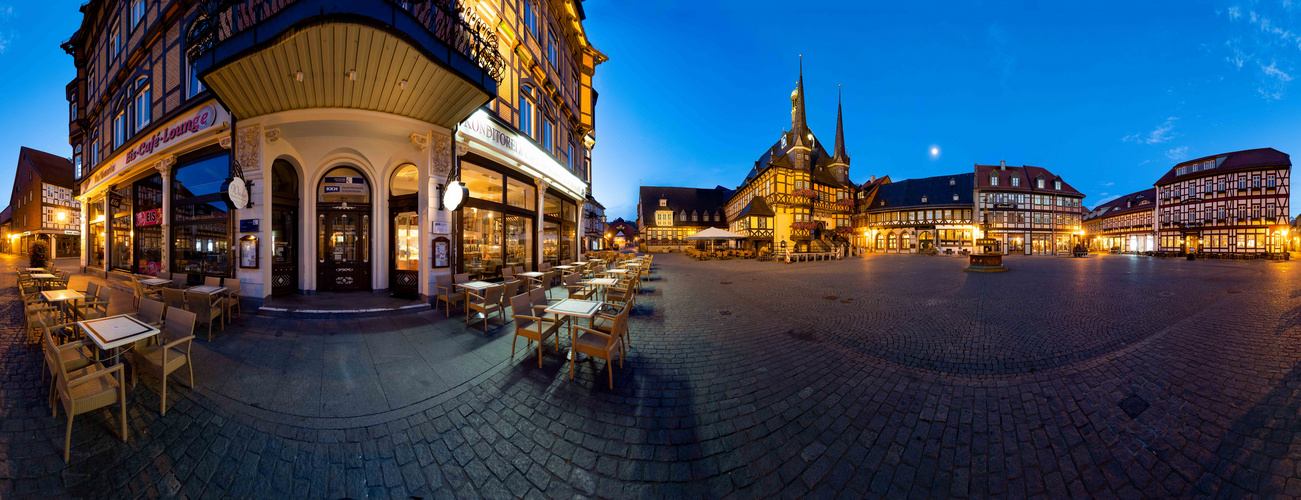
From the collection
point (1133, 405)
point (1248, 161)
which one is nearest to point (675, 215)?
point (1133, 405)

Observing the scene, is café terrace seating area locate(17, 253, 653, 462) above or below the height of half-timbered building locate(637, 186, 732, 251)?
below

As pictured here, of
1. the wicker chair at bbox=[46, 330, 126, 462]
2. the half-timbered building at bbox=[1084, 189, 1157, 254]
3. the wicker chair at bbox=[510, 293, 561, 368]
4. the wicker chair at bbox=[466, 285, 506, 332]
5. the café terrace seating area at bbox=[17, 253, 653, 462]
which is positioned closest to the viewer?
the wicker chair at bbox=[46, 330, 126, 462]

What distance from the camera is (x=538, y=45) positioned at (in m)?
13.0

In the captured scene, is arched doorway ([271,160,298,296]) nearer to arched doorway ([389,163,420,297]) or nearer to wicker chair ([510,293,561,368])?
arched doorway ([389,163,420,297])

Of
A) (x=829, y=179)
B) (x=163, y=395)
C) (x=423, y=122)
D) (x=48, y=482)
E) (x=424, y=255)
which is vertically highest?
(x=829, y=179)

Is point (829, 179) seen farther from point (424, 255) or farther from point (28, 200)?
point (28, 200)

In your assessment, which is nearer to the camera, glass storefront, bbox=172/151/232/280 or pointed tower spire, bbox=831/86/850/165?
glass storefront, bbox=172/151/232/280

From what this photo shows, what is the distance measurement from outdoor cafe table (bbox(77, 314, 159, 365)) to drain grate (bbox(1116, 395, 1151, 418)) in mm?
9778

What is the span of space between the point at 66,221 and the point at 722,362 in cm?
6076

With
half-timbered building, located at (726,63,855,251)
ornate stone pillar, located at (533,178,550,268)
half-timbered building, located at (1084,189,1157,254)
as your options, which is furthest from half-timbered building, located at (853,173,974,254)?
ornate stone pillar, located at (533,178,550,268)

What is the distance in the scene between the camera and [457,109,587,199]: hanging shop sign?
940cm

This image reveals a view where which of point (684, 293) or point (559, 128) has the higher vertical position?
point (559, 128)

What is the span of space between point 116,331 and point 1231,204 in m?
70.3

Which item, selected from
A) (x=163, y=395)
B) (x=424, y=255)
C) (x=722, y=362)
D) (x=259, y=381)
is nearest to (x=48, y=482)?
(x=163, y=395)
